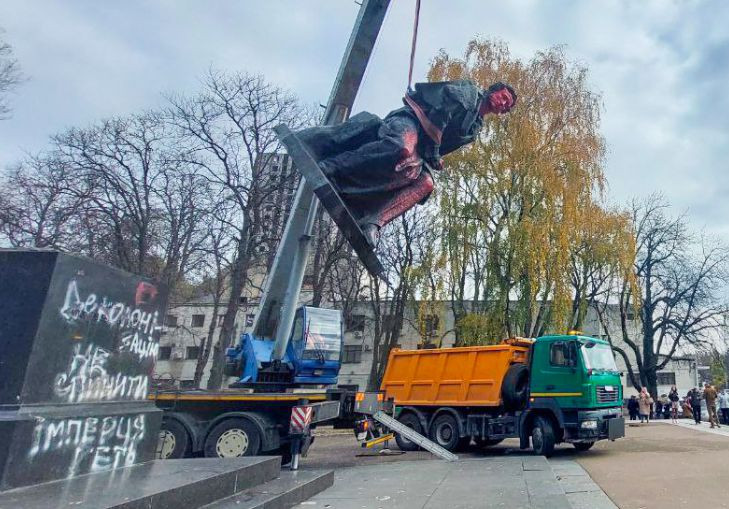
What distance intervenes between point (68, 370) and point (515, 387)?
1014 centimetres

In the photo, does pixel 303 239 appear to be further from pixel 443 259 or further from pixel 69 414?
pixel 443 259

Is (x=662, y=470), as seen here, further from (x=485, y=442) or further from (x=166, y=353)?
(x=166, y=353)

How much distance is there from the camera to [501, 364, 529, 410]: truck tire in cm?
1245

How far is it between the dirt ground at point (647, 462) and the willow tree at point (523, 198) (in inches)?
200

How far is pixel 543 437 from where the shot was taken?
11.9 m

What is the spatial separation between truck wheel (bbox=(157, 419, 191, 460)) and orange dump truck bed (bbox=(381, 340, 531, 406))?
20.8 feet

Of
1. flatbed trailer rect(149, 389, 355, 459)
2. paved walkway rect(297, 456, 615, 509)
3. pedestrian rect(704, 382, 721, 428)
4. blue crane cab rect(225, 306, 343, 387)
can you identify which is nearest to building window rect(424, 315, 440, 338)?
blue crane cab rect(225, 306, 343, 387)

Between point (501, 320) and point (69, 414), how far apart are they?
1641cm

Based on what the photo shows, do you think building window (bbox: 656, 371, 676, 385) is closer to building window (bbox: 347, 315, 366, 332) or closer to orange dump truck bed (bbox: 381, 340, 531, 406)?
building window (bbox: 347, 315, 366, 332)

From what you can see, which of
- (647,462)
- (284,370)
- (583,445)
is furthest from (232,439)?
(583,445)

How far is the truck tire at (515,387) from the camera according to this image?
1245cm

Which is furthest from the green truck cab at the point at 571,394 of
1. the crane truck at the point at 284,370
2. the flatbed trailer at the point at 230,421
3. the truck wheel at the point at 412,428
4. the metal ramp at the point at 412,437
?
the flatbed trailer at the point at 230,421

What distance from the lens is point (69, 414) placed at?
4.54m

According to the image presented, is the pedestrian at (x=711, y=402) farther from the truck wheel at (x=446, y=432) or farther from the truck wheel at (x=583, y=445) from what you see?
the truck wheel at (x=446, y=432)
